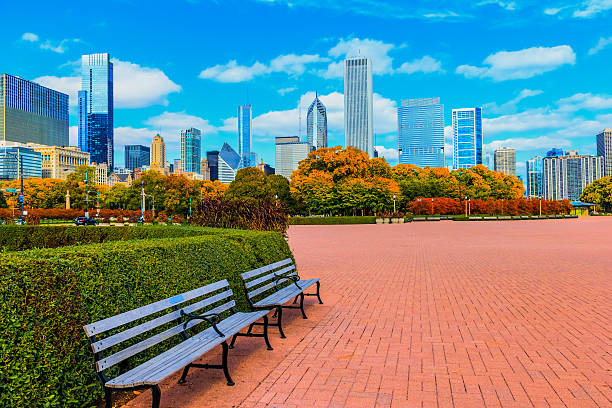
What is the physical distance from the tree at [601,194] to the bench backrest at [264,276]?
10421cm

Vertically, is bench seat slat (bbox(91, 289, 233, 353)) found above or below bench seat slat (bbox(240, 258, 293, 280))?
below

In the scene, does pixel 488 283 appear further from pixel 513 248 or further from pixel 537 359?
pixel 513 248

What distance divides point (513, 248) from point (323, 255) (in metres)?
8.04

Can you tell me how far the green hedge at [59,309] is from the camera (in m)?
2.97

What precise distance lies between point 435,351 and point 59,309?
3852 millimetres

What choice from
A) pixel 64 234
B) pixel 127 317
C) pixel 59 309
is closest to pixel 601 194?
pixel 64 234

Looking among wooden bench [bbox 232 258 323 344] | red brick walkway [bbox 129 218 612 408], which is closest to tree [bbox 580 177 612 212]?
red brick walkway [bbox 129 218 612 408]

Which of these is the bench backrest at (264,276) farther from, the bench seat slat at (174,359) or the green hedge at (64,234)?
the green hedge at (64,234)

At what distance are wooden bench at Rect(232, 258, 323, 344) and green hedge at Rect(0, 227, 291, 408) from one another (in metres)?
1.48

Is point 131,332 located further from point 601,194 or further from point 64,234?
point 601,194

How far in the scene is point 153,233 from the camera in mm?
10469

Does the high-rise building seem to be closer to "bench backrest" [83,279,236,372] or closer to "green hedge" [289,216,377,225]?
"green hedge" [289,216,377,225]

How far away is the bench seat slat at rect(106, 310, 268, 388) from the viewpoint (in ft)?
10.5

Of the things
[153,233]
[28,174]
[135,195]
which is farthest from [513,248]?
[28,174]
